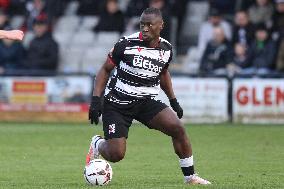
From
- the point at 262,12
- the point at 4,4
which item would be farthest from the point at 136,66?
the point at 4,4

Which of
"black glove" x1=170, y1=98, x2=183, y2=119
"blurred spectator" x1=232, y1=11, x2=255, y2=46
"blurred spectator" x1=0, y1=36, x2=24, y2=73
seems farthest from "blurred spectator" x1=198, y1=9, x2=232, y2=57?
"black glove" x1=170, y1=98, x2=183, y2=119

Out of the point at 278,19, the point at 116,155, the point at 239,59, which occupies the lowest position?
the point at 239,59

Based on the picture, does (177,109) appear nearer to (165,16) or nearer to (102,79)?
(102,79)

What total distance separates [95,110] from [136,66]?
749mm

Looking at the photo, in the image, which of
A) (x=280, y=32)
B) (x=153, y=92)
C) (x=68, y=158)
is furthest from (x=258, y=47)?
(x=153, y=92)

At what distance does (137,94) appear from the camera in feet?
39.3

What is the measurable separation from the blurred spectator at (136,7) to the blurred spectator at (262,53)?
3.67 m

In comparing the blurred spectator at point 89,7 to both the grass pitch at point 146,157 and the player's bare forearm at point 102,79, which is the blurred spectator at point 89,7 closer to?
the grass pitch at point 146,157

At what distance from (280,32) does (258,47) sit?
639 millimetres

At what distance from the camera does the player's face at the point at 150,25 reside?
1163cm

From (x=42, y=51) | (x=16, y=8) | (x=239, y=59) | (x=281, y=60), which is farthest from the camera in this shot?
(x=16, y=8)

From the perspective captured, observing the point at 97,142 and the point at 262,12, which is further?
the point at 262,12

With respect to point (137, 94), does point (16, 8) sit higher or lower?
lower

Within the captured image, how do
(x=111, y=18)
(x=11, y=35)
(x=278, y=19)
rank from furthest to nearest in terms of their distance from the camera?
(x=111, y=18) < (x=278, y=19) < (x=11, y=35)
